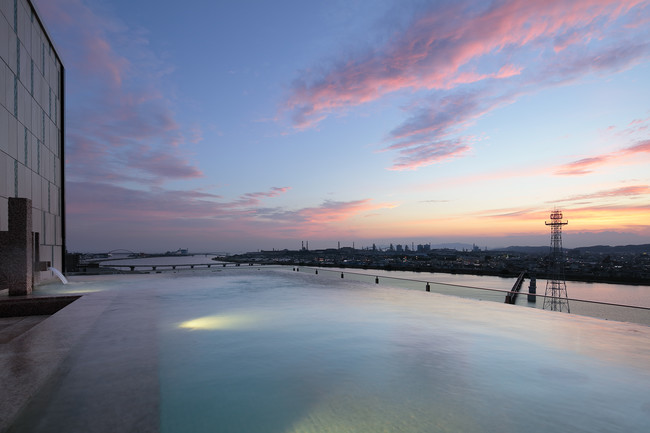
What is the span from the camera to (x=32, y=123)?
19906 millimetres

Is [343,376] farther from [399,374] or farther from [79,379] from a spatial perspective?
[79,379]

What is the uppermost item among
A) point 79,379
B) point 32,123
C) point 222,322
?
point 32,123

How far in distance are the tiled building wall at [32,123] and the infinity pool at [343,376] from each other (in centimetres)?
1199

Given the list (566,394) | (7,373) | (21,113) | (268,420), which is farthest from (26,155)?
(566,394)

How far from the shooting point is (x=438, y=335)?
8.77m

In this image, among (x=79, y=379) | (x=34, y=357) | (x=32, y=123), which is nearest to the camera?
(x=79, y=379)

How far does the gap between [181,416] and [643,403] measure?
6615 millimetres

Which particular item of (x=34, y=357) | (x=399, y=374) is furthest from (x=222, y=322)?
(x=399, y=374)

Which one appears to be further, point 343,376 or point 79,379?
point 343,376

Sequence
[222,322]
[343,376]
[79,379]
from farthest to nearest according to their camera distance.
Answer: [222,322], [343,376], [79,379]

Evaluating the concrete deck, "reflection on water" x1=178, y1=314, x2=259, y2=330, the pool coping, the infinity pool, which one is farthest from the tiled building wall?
the concrete deck

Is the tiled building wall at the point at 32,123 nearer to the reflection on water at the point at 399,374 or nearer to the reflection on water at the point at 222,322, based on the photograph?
the reflection on water at the point at 222,322

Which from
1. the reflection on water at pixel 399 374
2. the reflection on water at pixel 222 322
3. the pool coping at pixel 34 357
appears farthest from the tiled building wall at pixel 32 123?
the reflection on water at pixel 399 374

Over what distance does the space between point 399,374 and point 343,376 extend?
39.7 inches
